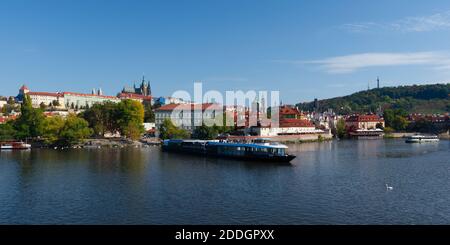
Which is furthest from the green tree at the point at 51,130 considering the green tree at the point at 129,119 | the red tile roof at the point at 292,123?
the red tile roof at the point at 292,123

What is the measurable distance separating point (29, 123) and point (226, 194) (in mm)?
65188

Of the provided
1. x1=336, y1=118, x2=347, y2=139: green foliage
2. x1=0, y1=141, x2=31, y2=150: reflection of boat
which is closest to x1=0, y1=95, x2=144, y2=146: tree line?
x1=0, y1=141, x2=31, y2=150: reflection of boat

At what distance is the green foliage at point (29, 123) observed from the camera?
79188mm

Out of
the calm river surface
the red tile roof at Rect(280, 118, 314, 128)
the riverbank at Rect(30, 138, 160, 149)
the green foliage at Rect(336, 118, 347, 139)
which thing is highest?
the red tile roof at Rect(280, 118, 314, 128)

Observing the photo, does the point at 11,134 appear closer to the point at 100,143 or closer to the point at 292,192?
the point at 100,143

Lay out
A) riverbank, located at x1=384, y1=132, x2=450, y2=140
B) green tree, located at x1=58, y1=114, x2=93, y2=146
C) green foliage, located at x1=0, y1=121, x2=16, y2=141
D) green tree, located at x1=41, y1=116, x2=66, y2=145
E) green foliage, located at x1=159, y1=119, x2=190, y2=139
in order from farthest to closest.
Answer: riverbank, located at x1=384, y1=132, x2=450, y2=140, green foliage, located at x1=159, y1=119, x2=190, y2=139, green tree, located at x1=41, y1=116, x2=66, y2=145, green tree, located at x1=58, y1=114, x2=93, y2=146, green foliage, located at x1=0, y1=121, x2=16, y2=141

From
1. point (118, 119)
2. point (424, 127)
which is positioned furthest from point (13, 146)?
point (424, 127)

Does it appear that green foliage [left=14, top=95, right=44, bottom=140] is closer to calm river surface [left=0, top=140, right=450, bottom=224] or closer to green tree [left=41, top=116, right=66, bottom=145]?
green tree [left=41, top=116, right=66, bottom=145]

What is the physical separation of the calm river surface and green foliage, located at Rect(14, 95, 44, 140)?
3787 centimetres

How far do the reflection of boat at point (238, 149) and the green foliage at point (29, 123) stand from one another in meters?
28.2

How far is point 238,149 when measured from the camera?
174 feet

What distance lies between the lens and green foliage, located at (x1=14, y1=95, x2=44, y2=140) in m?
79.2

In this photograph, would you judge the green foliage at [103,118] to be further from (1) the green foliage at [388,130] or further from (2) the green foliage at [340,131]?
(1) the green foliage at [388,130]

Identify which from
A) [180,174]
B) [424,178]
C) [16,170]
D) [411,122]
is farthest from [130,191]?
[411,122]
